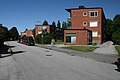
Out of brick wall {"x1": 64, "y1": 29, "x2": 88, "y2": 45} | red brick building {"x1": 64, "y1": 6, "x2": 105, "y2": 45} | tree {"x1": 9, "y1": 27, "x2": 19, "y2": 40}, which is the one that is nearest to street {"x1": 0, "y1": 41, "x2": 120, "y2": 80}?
brick wall {"x1": 64, "y1": 29, "x2": 88, "y2": 45}

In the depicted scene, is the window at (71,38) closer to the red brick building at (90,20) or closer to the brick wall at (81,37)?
the brick wall at (81,37)

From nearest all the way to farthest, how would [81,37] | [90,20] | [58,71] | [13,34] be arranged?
[58,71]
[81,37]
[90,20]
[13,34]

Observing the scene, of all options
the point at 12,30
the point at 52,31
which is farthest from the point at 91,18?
the point at 12,30

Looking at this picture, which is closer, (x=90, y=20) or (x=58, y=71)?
(x=58, y=71)

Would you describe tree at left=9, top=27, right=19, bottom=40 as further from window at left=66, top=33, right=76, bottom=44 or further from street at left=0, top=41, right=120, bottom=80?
street at left=0, top=41, right=120, bottom=80

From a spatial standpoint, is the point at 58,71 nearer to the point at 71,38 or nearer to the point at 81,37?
the point at 81,37

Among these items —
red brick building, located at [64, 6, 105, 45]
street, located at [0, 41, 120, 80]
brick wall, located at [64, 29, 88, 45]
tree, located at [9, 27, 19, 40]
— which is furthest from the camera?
tree, located at [9, 27, 19, 40]

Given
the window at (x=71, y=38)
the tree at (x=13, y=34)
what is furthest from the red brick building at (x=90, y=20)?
the tree at (x=13, y=34)

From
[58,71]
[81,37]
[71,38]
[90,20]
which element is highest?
[90,20]

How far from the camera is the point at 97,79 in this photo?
31.9 feet

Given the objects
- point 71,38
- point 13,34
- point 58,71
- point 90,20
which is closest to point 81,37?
point 71,38

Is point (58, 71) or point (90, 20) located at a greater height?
point (90, 20)

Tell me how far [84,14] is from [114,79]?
55.1m

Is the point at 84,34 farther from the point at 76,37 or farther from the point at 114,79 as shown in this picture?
the point at 114,79
